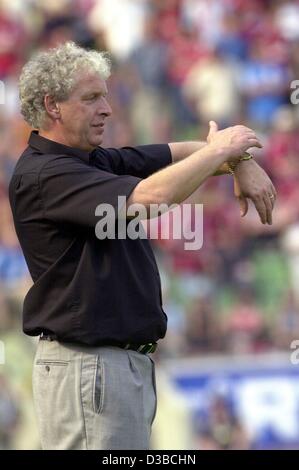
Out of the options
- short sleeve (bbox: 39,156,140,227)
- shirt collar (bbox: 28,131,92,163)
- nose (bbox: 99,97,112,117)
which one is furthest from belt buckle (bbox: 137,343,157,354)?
nose (bbox: 99,97,112,117)

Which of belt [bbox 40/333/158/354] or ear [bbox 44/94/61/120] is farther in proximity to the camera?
ear [bbox 44/94/61/120]

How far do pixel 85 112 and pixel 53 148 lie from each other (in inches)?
6.5

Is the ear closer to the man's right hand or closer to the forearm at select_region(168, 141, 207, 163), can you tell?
the man's right hand

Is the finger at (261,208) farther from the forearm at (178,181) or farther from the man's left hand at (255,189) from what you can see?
the forearm at (178,181)

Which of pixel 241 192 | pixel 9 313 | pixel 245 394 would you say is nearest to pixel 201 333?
pixel 245 394

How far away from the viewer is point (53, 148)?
12.4 ft

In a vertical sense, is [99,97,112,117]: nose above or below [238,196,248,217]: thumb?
above

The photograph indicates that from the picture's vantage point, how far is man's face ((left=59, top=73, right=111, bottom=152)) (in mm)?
3762

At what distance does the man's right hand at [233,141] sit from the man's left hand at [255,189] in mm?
175

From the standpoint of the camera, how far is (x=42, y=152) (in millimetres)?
3777

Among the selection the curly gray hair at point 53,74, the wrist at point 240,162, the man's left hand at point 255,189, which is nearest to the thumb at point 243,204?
the man's left hand at point 255,189

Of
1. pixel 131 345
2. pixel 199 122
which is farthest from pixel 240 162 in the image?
pixel 199 122

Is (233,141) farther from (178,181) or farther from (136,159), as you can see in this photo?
(136,159)

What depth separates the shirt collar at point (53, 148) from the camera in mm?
3760
